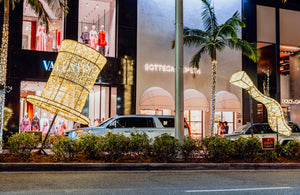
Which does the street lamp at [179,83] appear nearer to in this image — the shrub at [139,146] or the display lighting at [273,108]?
the shrub at [139,146]

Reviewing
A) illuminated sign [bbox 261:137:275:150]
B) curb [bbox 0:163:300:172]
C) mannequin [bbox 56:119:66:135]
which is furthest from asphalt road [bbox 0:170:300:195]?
mannequin [bbox 56:119:66:135]

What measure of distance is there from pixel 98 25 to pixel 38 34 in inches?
167

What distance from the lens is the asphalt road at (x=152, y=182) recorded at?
7.68 metres

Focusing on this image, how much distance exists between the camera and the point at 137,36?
2375 centimetres

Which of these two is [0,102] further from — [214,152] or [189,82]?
[189,82]

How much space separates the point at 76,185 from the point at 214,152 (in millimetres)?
5793

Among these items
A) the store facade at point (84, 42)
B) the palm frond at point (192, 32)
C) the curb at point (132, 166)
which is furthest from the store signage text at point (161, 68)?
the curb at point (132, 166)

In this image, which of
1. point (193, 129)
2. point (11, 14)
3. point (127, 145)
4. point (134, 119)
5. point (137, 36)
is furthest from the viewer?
point (193, 129)

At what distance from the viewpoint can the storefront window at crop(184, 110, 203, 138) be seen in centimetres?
2533

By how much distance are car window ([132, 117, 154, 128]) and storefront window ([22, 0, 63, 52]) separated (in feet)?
30.8

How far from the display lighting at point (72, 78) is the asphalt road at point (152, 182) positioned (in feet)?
8.16

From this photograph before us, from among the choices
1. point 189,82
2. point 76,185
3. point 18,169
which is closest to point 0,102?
point 18,169

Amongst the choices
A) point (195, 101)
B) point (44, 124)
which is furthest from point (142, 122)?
point (44, 124)

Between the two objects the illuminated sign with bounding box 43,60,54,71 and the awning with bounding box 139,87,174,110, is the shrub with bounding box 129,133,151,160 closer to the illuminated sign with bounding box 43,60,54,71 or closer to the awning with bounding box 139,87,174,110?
the awning with bounding box 139,87,174,110
